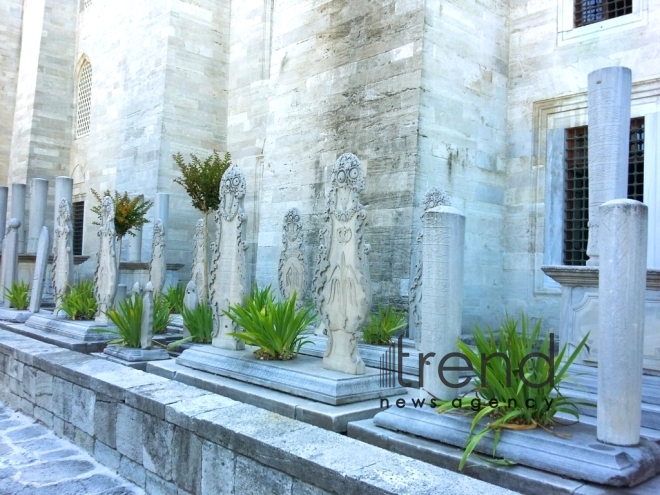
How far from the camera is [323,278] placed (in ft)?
15.5

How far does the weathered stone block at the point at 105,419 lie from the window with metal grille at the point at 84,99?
1599 cm

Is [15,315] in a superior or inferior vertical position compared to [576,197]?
inferior

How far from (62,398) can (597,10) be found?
853 cm

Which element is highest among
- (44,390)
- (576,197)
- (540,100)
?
(540,100)

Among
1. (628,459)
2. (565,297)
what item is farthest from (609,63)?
(628,459)

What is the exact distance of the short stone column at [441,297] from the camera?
3.49m

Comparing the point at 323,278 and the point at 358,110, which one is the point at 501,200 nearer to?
the point at 358,110

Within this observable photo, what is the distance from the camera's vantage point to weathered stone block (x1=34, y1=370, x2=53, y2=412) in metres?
5.36

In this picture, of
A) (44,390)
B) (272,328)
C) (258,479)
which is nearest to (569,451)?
(258,479)

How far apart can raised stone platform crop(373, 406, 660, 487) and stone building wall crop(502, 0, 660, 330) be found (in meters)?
5.47

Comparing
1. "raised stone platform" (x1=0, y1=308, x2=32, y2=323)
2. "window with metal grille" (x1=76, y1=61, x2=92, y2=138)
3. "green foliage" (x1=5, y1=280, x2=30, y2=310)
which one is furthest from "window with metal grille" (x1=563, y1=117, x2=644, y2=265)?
"window with metal grille" (x1=76, y1=61, x2=92, y2=138)

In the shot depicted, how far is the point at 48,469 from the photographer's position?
4.41 m

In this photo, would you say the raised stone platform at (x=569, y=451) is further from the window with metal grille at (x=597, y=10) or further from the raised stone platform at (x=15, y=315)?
the raised stone platform at (x=15, y=315)

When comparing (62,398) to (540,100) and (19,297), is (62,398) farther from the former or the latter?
(540,100)
